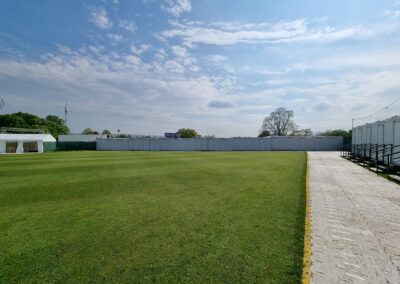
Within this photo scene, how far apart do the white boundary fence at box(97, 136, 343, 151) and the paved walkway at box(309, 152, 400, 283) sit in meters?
38.8

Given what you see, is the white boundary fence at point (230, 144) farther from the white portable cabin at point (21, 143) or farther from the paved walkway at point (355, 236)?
the paved walkway at point (355, 236)

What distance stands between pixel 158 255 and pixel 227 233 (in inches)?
55.4

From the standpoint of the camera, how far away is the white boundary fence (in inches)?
1759

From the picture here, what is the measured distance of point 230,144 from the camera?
50.4 metres

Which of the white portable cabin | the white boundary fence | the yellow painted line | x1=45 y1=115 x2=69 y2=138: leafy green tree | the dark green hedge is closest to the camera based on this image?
the yellow painted line

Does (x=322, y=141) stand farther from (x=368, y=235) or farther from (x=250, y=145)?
(x=368, y=235)

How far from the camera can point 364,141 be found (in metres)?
23.0

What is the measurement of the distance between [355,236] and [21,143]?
171 ft

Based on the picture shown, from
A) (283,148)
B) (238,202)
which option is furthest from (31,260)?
(283,148)

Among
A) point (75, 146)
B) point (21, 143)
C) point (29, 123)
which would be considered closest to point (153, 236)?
point (21, 143)

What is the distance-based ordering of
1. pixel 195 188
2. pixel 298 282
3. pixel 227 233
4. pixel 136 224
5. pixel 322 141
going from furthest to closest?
pixel 322 141 → pixel 195 188 → pixel 136 224 → pixel 227 233 → pixel 298 282

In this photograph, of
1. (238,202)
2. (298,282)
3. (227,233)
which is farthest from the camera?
(238,202)

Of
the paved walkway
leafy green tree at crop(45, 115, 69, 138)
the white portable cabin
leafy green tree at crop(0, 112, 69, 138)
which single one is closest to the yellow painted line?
the paved walkway

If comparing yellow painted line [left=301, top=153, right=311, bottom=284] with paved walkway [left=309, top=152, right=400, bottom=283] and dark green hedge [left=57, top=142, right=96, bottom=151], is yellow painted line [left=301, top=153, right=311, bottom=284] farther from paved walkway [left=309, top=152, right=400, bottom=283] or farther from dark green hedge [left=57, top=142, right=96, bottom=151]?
dark green hedge [left=57, top=142, right=96, bottom=151]
